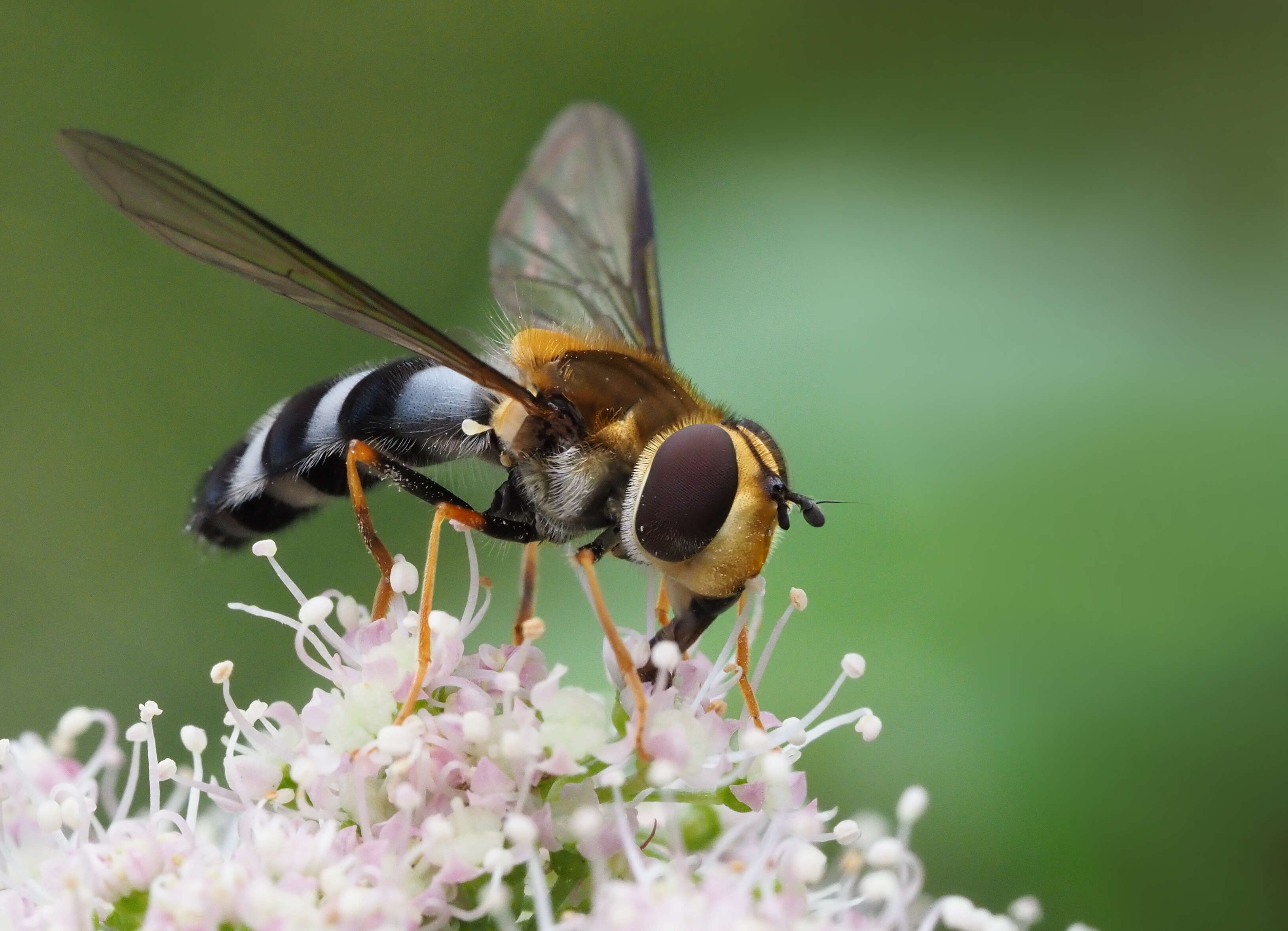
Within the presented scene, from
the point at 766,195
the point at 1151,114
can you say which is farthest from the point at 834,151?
the point at 1151,114

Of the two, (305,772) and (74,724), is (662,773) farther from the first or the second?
(74,724)

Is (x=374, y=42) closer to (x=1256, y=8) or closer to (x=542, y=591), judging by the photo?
(x=542, y=591)

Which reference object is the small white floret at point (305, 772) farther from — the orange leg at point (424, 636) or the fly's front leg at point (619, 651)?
the fly's front leg at point (619, 651)

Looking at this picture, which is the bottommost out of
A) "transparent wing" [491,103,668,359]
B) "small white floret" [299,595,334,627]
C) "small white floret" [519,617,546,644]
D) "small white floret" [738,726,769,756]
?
"small white floret" [738,726,769,756]

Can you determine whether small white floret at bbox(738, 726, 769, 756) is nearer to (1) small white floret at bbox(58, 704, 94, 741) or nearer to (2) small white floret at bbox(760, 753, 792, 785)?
(2) small white floret at bbox(760, 753, 792, 785)

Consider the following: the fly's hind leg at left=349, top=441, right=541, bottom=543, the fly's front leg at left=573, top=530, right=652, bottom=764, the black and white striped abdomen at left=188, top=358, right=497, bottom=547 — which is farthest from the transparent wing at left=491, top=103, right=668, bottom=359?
the fly's front leg at left=573, top=530, right=652, bottom=764

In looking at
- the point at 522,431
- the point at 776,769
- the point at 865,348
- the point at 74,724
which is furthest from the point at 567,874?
the point at 865,348
